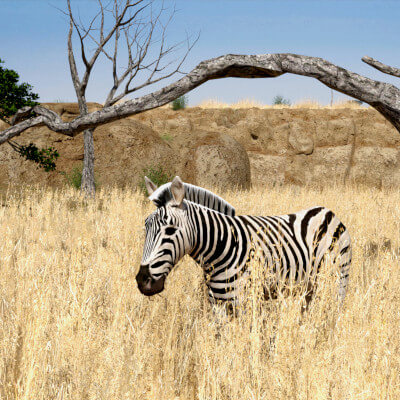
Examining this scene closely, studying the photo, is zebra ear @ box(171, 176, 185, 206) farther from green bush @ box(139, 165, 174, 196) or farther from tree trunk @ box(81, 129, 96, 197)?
green bush @ box(139, 165, 174, 196)

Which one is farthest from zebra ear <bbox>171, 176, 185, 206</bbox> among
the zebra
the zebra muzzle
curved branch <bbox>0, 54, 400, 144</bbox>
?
curved branch <bbox>0, 54, 400, 144</bbox>

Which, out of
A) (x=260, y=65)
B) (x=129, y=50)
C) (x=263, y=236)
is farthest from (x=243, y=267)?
(x=129, y=50)

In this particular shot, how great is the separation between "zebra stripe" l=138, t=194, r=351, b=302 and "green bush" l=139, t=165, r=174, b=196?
8.71 meters

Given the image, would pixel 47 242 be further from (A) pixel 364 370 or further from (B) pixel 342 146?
(B) pixel 342 146

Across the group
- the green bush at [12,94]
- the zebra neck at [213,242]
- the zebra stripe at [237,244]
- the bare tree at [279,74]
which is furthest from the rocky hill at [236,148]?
the zebra neck at [213,242]

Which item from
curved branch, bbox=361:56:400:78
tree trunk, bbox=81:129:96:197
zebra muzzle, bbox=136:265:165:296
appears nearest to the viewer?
zebra muzzle, bbox=136:265:165:296

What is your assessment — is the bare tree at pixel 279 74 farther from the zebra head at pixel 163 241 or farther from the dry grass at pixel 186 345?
the zebra head at pixel 163 241

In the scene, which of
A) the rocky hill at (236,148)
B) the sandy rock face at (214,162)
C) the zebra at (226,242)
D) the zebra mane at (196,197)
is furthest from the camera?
the sandy rock face at (214,162)

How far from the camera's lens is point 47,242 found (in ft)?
→ 20.7

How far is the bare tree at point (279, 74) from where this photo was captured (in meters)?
6.02

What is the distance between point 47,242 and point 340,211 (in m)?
5.88

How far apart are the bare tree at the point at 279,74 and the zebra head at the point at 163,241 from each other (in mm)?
3724

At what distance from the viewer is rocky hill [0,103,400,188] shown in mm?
13867

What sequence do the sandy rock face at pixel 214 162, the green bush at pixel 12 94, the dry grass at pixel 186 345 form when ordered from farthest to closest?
the sandy rock face at pixel 214 162
the green bush at pixel 12 94
the dry grass at pixel 186 345
